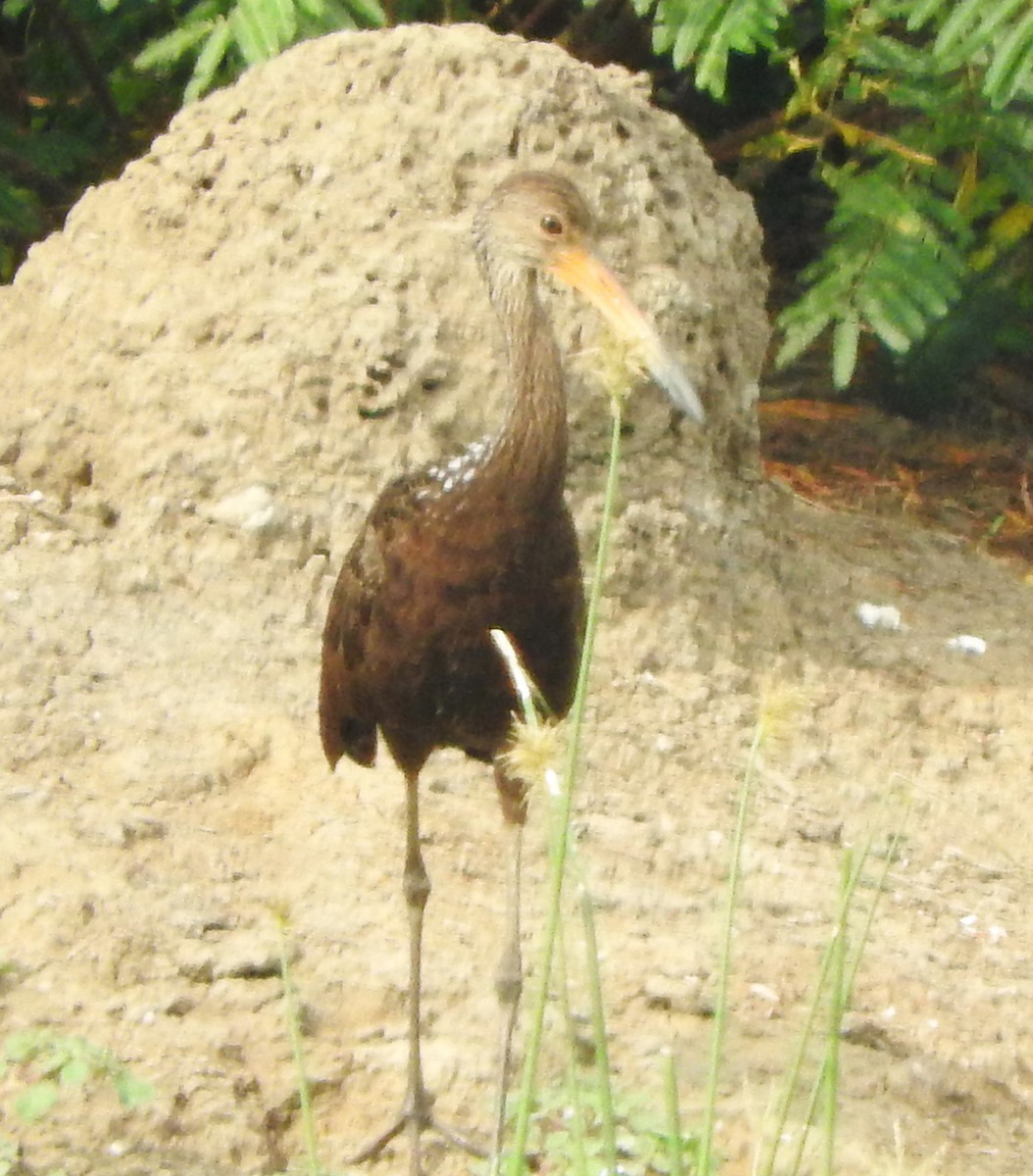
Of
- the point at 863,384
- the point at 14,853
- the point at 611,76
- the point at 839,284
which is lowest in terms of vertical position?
the point at 863,384

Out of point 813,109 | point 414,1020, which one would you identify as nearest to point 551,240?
point 414,1020

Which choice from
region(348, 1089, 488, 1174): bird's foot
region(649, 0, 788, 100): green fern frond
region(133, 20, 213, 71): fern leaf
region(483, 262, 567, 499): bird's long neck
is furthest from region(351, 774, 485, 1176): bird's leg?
region(133, 20, 213, 71): fern leaf

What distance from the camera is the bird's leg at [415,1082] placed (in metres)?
3.81

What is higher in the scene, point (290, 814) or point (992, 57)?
point (992, 57)

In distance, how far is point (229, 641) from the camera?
5188 millimetres

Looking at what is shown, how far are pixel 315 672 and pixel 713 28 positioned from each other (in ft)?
7.12

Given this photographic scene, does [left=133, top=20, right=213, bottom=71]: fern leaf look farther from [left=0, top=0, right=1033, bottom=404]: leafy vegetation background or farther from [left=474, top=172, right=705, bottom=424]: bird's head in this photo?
[left=474, top=172, right=705, bottom=424]: bird's head

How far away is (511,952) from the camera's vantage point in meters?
4.02

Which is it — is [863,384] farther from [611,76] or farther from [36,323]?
[36,323]

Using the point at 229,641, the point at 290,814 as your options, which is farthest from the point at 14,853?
the point at 229,641

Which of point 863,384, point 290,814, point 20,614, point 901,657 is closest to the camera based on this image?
point 290,814

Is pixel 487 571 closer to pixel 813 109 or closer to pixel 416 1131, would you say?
pixel 416 1131

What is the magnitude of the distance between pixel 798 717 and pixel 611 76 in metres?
2.17

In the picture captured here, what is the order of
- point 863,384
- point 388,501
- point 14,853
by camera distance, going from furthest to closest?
point 863,384 < point 14,853 < point 388,501
